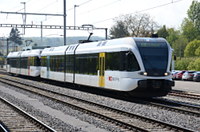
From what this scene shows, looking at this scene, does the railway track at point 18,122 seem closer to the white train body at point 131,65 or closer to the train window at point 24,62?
the white train body at point 131,65

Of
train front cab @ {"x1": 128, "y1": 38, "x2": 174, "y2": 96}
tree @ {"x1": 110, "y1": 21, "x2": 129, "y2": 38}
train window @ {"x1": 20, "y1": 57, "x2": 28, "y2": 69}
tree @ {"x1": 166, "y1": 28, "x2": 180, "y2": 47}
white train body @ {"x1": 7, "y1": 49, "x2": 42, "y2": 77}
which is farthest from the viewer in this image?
tree @ {"x1": 166, "y1": 28, "x2": 180, "y2": 47}

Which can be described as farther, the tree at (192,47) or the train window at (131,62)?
the tree at (192,47)

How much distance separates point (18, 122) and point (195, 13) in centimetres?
11101

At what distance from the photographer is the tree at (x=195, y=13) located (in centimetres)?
11742

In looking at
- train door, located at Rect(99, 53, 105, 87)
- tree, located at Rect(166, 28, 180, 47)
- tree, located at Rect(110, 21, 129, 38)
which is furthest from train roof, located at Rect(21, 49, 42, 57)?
tree, located at Rect(166, 28, 180, 47)

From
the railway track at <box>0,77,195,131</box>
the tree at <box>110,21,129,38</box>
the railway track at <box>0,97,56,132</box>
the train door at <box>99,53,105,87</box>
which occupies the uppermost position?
the tree at <box>110,21,129,38</box>

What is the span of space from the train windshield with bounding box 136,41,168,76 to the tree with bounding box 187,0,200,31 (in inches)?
4011

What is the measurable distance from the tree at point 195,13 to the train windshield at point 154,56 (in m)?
102

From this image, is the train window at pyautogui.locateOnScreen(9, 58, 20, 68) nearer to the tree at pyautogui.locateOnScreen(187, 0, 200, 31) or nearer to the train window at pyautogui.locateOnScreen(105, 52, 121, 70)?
the train window at pyautogui.locateOnScreen(105, 52, 121, 70)

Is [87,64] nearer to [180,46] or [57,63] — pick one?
[57,63]

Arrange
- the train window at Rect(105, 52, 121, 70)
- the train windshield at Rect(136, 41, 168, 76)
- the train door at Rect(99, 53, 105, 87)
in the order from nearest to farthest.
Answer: the train windshield at Rect(136, 41, 168, 76) < the train window at Rect(105, 52, 121, 70) < the train door at Rect(99, 53, 105, 87)

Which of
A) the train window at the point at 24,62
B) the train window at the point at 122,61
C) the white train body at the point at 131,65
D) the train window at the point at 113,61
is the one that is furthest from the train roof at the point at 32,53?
the train window at the point at 122,61

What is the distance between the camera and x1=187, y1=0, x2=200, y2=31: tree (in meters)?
117

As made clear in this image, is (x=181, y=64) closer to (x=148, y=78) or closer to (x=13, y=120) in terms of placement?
(x=148, y=78)
